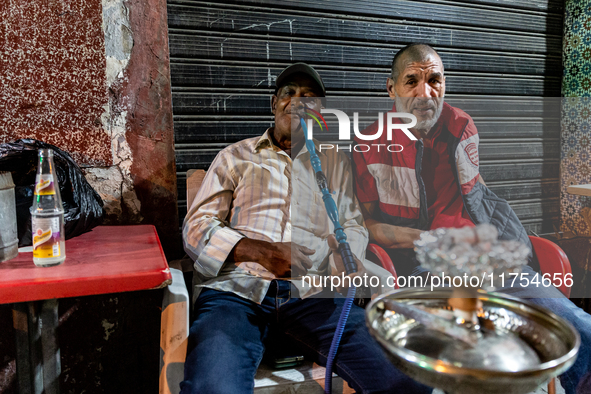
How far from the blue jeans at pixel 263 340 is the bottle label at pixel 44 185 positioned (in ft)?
2.34

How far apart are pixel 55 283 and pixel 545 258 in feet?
7.00

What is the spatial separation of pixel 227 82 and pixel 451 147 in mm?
1380

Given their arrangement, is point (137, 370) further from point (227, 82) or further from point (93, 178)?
point (227, 82)

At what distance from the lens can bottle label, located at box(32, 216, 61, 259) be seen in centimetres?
122

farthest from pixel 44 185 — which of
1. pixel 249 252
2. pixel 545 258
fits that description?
pixel 545 258

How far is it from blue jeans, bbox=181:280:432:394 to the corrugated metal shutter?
928mm

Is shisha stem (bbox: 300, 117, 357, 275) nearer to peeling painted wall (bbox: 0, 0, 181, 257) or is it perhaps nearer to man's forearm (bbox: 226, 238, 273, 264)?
man's forearm (bbox: 226, 238, 273, 264)

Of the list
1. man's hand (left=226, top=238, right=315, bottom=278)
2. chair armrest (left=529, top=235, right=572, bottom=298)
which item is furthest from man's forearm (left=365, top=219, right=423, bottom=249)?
chair armrest (left=529, top=235, right=572, bottom=298)

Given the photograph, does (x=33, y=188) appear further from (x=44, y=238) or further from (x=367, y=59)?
(x=367, y=59)

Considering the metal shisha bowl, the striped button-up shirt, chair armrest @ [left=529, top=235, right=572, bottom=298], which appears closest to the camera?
the metal shisha bowl

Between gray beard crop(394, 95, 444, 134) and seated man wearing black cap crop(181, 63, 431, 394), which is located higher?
gray beard crop(394, 95, 444, 134)

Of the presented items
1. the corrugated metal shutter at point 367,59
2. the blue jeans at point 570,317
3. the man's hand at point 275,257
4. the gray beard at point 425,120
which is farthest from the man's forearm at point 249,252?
the blue jeans at point 570,317

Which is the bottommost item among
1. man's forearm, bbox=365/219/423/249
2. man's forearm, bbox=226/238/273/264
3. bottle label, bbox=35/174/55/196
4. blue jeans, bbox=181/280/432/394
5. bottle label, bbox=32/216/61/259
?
blue jeans, bbox=181/280/432/394

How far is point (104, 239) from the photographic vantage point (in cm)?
165
